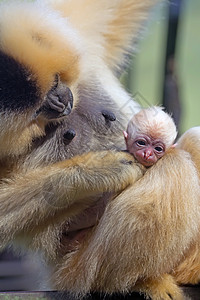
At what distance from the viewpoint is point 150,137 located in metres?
2.38

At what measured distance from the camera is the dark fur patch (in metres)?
2.42

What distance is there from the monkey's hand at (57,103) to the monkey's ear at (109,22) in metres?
0.64

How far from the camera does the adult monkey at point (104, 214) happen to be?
2.28 meters

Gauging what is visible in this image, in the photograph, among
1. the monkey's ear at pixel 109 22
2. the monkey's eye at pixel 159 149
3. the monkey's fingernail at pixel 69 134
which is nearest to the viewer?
the monkey's eye at pixel 159 149

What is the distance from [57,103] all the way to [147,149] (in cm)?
49

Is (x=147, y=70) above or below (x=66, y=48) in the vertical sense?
below

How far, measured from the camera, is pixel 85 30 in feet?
10.5

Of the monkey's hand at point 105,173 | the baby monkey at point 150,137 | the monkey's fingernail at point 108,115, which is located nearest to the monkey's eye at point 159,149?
the baby monkey at point 150,137

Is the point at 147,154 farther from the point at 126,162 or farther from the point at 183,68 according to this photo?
the point at 183,68

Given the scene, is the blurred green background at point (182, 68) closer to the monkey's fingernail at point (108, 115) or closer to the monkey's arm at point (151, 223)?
the monkey's fingernail at point (108, 115)

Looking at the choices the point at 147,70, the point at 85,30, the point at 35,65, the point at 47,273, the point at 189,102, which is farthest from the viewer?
the point at 189,102

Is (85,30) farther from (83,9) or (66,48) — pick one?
(66,48)

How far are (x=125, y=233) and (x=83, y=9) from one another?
1543mm

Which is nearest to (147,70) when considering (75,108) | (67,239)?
(75,108)
